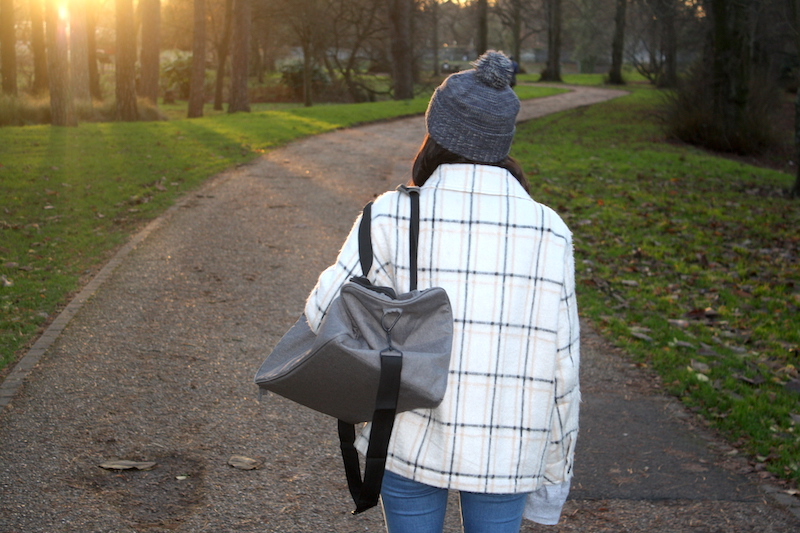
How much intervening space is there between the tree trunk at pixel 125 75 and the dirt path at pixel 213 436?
15.2 m

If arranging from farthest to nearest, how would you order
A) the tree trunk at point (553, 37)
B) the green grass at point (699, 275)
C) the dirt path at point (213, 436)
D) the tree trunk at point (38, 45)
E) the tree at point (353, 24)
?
the tree trunk at point (553, 37), the tree at point (353, 24), the tree trunk at point (38, 45), the green grass at point (699, 275), the dirt path at point (213, 436)

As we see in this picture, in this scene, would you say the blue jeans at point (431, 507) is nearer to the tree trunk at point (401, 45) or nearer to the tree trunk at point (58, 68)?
the tree trunk at point (58, 68)

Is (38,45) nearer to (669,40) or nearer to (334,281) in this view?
(669,40)

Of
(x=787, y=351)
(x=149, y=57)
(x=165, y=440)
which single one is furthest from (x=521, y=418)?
(x=149, y=57)

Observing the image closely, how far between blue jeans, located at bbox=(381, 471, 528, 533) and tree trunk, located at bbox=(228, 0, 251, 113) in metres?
24.5

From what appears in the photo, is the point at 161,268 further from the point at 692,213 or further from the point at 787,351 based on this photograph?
the point at 692,213

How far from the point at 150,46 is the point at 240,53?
2.90 m

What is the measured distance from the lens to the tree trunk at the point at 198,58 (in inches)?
957

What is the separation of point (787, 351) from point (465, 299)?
4.89 m

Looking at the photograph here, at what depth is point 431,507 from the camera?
2.09m

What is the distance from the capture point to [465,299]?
195 centimetres

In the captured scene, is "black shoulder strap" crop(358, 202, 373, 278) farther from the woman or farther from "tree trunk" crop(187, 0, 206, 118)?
"tree trunk" crop(187, 0, 206, 118)

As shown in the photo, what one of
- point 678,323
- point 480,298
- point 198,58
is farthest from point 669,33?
point 480,298

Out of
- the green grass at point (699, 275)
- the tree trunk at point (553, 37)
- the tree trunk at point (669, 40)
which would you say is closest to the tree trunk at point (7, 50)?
the green grass at point (699, 275)
